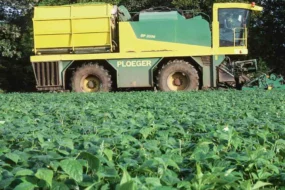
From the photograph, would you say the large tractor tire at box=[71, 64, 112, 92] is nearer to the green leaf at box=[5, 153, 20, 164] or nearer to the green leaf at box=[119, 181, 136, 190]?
the green leaf at box=[5, 153, 20, 164]

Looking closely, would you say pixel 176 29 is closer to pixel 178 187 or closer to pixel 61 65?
pixel 61 65

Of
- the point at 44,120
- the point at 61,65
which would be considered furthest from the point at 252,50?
the point at 44,120

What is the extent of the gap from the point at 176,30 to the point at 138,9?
10.7 metres

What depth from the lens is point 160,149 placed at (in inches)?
122

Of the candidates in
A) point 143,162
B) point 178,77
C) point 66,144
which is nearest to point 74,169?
point 143,162

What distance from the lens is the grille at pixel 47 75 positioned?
1898 centimetres

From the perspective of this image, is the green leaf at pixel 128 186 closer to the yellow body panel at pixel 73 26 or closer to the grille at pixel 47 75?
the yellow body panel at pixel 73 26

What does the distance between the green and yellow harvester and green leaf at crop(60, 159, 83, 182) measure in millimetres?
16243

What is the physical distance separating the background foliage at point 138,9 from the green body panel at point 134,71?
9241mm

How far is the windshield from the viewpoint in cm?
1858

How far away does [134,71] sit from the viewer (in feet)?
61.2

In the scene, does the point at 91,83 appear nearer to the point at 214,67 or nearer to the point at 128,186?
the point at 214,67

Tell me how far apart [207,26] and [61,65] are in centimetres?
568

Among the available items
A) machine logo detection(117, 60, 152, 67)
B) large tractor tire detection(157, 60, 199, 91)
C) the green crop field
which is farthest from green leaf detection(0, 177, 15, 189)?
machine logo detection(117, 60, 152, 67)
